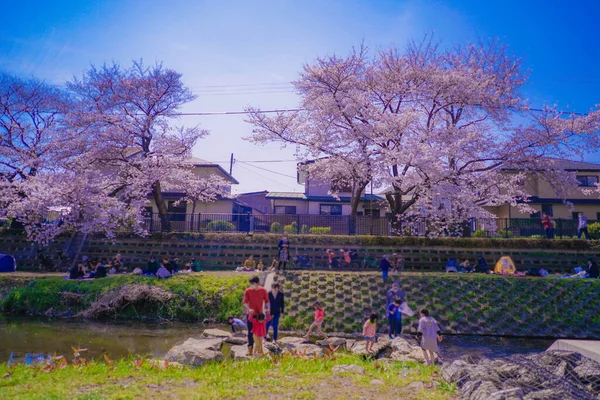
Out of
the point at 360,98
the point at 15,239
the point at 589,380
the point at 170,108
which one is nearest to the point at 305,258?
the point at 360,98

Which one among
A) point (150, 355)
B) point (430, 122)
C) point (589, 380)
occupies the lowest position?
point (150, 355)

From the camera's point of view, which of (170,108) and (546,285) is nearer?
(546,285)

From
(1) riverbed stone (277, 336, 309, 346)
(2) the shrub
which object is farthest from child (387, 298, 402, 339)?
(2) the shrub

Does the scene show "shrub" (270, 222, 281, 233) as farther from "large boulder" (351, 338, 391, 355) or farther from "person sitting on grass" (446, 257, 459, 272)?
"large boulder" (351, 338, 391, 355)

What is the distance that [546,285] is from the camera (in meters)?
17.5

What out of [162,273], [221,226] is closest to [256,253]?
[221,226]

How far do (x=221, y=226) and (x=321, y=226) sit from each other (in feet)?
20.3

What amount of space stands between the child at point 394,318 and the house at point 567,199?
79.3 ft

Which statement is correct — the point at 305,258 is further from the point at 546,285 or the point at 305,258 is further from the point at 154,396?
the point at 154,396

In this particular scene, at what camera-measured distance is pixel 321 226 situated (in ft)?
80.5

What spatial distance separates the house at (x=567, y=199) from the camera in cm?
3309

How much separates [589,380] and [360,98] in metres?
17.7

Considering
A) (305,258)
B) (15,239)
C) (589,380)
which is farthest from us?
(15,239)

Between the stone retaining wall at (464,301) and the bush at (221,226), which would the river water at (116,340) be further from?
the bush at (221,226)
